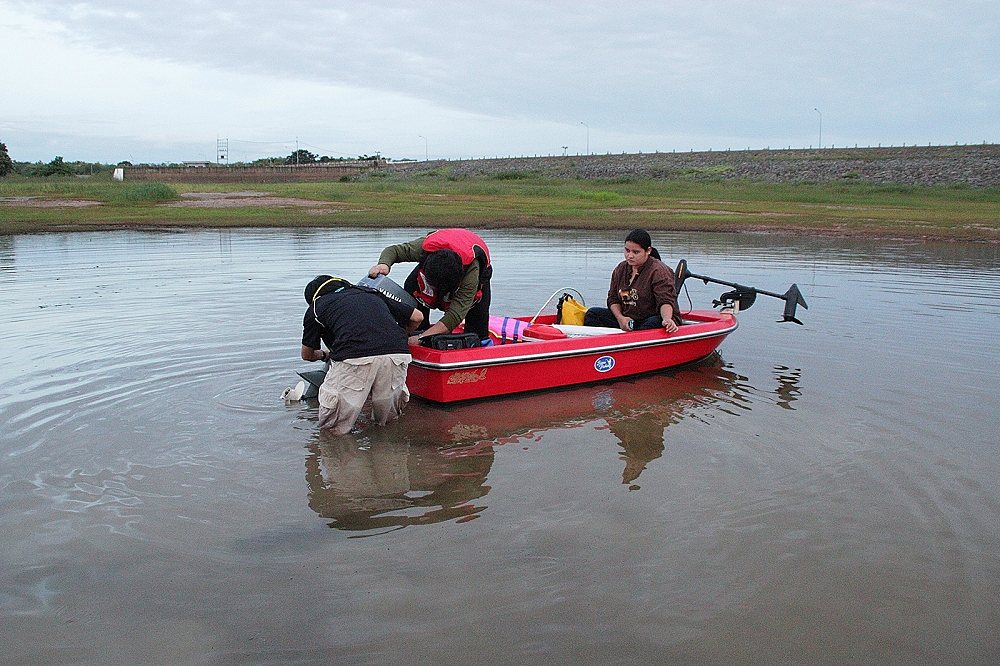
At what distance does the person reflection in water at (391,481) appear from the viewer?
5.14 m

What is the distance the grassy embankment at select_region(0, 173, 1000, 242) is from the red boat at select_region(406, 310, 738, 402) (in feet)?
60.3

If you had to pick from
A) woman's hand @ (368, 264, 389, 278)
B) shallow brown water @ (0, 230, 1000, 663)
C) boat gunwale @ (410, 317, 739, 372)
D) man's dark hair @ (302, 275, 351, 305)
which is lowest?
shallow brown water @ (0, 230, 1000, 663)

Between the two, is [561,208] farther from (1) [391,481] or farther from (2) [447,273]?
(1) [391,481]

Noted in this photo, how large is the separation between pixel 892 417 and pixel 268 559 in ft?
16.7

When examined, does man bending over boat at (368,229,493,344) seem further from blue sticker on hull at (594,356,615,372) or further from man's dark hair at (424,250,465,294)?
blue sticker on hull at (594,356,615,372)

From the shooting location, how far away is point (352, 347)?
639 centimetres

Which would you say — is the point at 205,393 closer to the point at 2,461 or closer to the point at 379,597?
the point at 2,461

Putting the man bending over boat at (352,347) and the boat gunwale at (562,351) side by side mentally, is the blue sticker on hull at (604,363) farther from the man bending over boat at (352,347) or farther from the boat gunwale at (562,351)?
the man bending over boat at (352,347)

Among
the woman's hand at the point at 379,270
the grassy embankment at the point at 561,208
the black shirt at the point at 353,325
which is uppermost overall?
the grassy embankment at the point at 561,208

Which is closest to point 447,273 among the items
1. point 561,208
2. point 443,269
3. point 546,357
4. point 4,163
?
point 443,269

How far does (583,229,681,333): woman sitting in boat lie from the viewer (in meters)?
8.55

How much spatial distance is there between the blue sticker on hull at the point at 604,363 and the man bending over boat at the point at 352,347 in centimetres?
216

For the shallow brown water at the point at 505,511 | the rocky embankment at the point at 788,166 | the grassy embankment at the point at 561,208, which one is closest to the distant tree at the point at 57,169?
the grassy embankment at the point at 561,208

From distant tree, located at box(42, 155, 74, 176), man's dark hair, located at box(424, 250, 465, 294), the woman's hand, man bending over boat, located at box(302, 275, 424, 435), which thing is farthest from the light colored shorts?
distant tree, located at box(42, 155, 74, 176)
